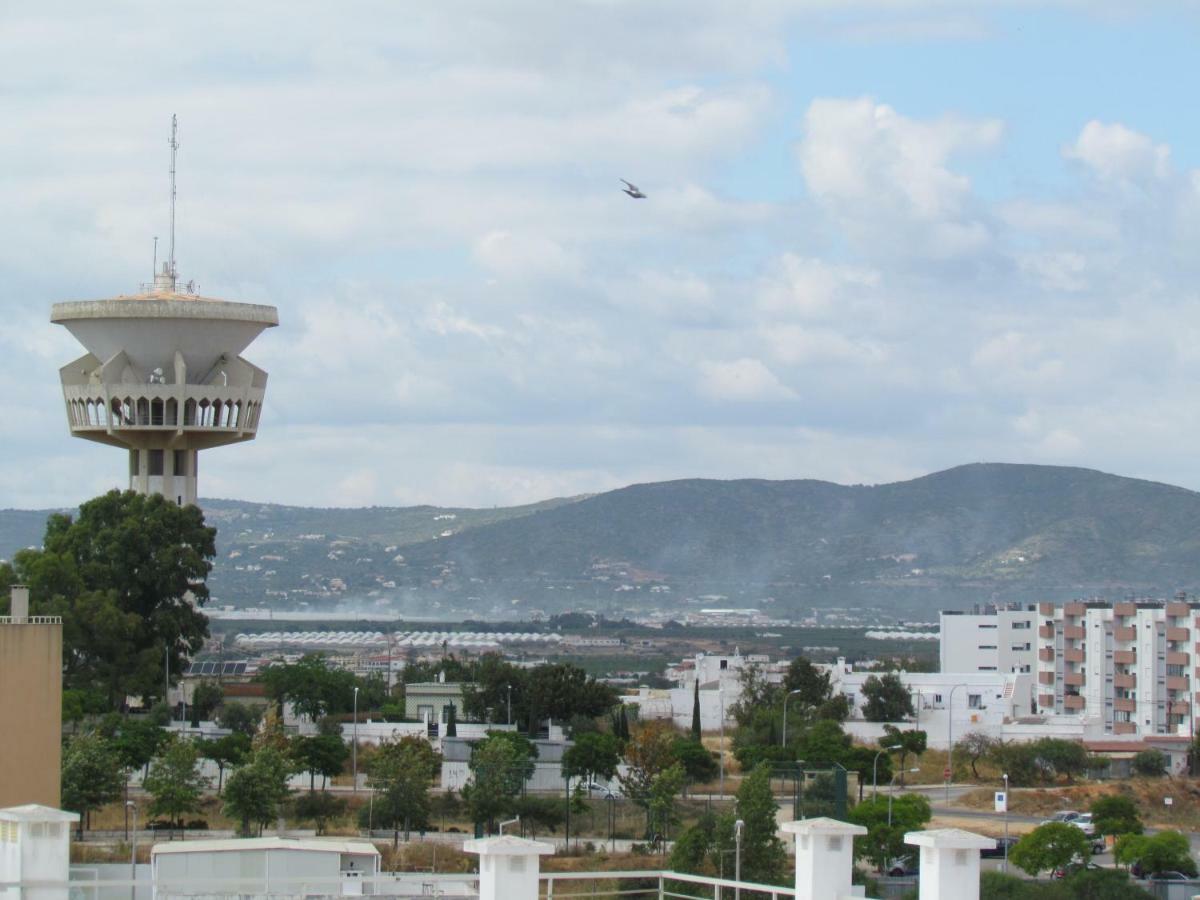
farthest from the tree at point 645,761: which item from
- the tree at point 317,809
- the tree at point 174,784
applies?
the tree at point 174,784

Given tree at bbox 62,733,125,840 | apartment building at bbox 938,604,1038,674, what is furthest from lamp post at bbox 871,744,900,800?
apartment building at bbox 938,604,1038,674

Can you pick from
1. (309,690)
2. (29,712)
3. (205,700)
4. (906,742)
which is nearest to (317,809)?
(29,712)

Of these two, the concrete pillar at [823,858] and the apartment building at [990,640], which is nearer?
the concrete pillar at [823,858]

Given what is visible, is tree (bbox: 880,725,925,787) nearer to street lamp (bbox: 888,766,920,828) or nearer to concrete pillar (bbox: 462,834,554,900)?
street lamp (bbox: 888,766,920,828)

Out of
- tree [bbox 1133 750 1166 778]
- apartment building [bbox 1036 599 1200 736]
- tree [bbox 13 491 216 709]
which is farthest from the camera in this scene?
apartment building [bbox 1036 599 1200 736]

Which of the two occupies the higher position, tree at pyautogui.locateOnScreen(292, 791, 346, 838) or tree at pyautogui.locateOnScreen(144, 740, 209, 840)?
tree at pyautogui.locateOnScreen(144, 740, 209, 840)

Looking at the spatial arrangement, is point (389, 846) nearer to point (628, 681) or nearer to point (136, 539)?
point (136, 539)

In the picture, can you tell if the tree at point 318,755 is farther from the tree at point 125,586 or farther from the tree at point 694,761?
the tree at point 694,761

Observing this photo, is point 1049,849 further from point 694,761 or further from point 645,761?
point 694,761
